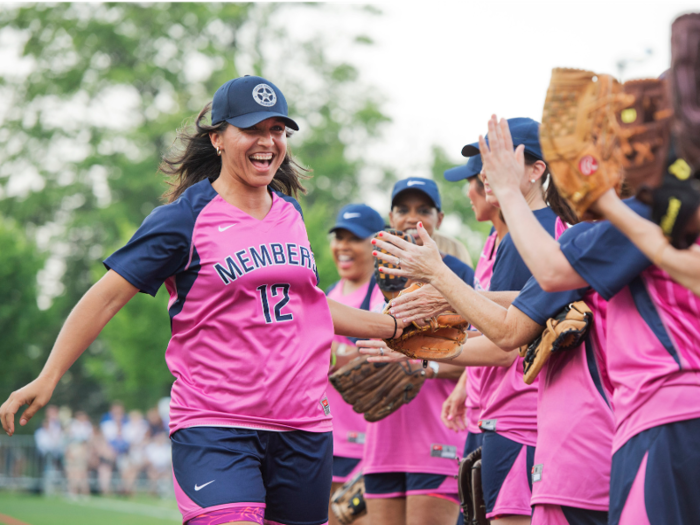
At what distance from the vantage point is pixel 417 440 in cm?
602

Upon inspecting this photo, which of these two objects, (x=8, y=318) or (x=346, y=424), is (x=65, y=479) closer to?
(x=8, y=318)

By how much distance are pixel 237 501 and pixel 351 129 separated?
31.6 meters

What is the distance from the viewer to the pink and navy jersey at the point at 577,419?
334cm

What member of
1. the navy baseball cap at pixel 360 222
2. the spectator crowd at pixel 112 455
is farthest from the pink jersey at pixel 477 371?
the spectator crowd at pixel 112 455

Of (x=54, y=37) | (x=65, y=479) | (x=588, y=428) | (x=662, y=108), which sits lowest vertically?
(x=65, y=479)

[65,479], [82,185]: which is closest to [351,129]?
[82,185]

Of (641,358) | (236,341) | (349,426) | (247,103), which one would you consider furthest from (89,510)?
(641,358)

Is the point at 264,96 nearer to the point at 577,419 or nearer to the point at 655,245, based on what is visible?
the point at 577,419

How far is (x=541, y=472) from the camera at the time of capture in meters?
3.52

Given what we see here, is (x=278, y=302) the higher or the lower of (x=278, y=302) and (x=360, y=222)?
the lower

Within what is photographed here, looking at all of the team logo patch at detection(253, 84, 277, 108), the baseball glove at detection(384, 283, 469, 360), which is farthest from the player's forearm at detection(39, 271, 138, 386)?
the baseball glove at detection(384, 283, 469, 360)

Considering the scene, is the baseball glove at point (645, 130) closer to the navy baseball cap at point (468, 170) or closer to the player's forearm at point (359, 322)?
the player's forearm at point (359, 322)

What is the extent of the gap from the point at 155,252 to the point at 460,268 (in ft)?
9.13

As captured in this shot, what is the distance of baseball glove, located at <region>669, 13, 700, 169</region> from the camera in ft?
7.05
